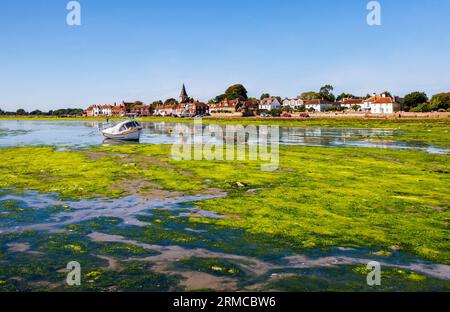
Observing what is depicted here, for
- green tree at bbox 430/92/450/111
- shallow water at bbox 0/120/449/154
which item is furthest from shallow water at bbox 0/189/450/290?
green tree at bbox 430/92/450/111

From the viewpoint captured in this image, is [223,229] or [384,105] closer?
[223,229]

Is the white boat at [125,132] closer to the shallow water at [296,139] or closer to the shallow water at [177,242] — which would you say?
the shallow water at [296,139]

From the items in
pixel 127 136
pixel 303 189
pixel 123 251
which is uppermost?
pixel 127 136

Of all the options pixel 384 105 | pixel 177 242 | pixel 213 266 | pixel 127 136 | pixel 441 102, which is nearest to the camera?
pixel 213 266

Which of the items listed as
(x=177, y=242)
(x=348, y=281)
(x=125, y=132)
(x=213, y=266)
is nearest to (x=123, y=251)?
(x=177, y=242)

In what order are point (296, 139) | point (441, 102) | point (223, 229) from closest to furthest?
point (223, 229)
point (296, 139)
point (441, 102)

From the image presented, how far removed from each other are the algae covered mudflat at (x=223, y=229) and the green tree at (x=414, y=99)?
511 feet

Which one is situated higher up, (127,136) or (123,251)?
(127,136)

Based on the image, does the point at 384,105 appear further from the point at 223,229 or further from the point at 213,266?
the point at 213,266

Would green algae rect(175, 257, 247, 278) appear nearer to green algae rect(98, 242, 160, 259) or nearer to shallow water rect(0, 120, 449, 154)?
green algae rect(98, 242, 160, 259)

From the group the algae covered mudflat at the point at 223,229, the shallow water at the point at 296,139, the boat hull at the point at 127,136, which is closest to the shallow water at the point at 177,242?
the algae covered mudflat at the point at 223,229

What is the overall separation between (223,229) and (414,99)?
569ft

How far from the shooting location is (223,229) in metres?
13.9
